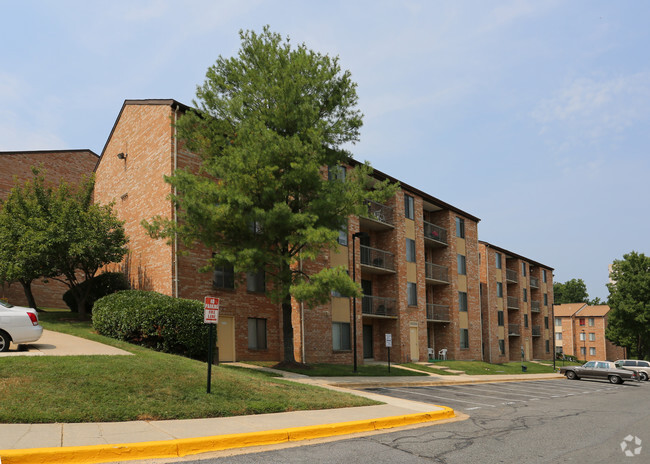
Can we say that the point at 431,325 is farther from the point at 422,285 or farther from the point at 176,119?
the point at 176,119

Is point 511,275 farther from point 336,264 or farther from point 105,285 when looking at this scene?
point 105,285

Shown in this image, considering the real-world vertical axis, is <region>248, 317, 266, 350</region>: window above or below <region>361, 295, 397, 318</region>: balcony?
below

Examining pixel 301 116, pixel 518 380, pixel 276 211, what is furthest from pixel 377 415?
pixel 518 380

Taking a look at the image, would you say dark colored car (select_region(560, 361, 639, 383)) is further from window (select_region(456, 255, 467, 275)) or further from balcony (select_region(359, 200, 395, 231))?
balcony (select_region(359, 200, 395, 231))

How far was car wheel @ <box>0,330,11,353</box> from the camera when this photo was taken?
14320 millimetres

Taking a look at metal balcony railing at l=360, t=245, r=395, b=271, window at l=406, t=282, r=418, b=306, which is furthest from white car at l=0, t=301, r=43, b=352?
window at l=406, t=282, r=418, b=306

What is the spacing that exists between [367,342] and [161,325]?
1905cm

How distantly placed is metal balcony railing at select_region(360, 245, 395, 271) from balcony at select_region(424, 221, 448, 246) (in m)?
5.03

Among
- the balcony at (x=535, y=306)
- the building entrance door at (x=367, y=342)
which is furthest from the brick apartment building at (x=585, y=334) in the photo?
the building entrance door at (x=367, y=342)

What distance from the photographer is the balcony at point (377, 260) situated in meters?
32.7

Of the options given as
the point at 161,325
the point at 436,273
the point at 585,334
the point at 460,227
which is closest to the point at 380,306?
the point at 436,273

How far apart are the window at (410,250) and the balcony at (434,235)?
2.20m

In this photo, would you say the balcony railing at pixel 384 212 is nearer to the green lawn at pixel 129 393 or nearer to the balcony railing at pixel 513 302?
the green lawn at pixel 129 393

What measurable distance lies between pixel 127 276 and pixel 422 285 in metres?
19.7
